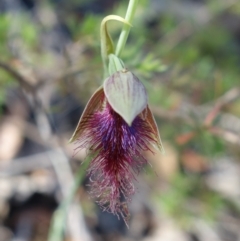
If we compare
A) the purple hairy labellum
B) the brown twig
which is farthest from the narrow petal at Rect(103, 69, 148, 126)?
the brown twig

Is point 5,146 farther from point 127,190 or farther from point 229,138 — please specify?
point 127,190

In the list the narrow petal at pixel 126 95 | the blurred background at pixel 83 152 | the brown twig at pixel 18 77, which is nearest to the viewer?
the narrow petal at pixel 126 95

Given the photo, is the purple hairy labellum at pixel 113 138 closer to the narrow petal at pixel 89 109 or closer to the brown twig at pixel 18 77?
the narrow petal at pixel 89 109

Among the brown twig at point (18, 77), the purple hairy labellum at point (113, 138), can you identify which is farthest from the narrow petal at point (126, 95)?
the brown twig at point (18, 77)

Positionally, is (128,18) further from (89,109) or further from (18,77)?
(18,77)

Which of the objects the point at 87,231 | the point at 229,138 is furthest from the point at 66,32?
the point at 229,138

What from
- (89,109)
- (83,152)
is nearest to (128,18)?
(89,109)

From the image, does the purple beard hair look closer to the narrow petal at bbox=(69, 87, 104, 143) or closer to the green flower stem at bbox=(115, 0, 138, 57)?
the narrow petal at bbox=(69, 87, 104, 143)
